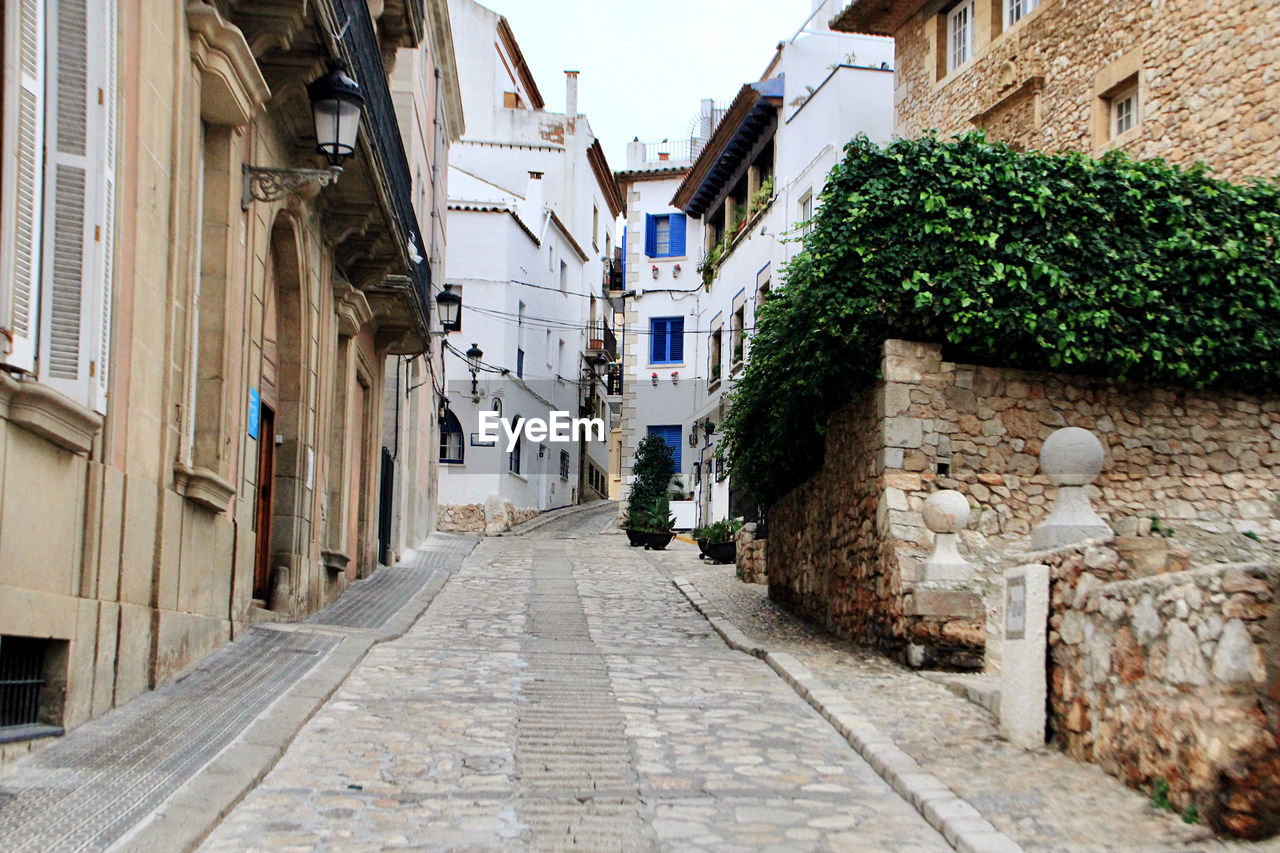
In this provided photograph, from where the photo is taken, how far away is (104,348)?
714 cm

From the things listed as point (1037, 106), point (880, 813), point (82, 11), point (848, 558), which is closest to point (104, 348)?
point (82, 11)

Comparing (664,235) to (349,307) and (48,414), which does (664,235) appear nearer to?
(349,307)

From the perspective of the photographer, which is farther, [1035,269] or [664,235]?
[664,235]

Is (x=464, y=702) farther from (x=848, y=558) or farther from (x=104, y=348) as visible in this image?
(x=848, y=558)

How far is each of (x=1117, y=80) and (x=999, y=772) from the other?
14.2 m

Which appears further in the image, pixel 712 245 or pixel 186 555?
pixel 712 245

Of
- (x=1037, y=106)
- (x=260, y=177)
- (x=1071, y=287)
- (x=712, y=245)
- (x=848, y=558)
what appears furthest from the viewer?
(x=712, y=245)

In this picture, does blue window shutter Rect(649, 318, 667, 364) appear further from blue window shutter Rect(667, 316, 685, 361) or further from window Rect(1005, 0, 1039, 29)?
window Rect(1005, 0, 1039, 29)

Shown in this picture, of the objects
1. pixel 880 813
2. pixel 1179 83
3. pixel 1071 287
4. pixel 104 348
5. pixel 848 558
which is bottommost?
pixel 880 813

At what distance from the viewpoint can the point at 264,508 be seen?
42.7 ft

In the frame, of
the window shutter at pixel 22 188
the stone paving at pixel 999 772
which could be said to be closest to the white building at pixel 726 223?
the stone paving at pixel 999 772

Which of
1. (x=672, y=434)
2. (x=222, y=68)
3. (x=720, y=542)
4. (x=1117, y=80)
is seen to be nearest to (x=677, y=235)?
(x=672, y=434)

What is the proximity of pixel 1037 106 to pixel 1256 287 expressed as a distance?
27.5ft

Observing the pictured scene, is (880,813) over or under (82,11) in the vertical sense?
under
